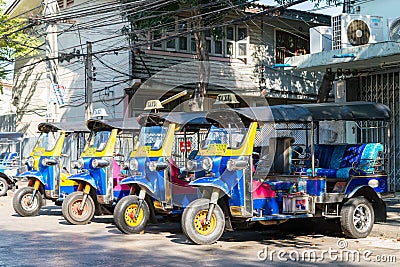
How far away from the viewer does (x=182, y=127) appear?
12625 millimetres

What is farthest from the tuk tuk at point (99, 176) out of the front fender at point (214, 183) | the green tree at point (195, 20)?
the green tree at point (195, 20)

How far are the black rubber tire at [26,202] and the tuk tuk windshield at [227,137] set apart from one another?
578cm

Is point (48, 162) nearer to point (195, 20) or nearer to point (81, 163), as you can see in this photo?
point (81, 163)

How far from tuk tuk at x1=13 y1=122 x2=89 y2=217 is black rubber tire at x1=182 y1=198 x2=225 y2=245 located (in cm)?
483

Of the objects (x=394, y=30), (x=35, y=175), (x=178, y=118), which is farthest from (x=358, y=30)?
(x=35, y=175)

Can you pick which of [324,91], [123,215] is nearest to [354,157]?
[123,215]

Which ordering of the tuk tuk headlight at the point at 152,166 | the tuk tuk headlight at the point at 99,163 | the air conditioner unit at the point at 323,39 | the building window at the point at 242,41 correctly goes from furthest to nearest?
the building window at the point at 242,41 < the air conditioner unit at the point at 323,39 < the tuk tuk headlight at the point at 99,163 < the tuk tuk headlight at the point at 152,166

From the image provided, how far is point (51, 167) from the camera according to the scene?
15.0 m

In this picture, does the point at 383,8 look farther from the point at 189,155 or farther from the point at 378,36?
the point at 189,155

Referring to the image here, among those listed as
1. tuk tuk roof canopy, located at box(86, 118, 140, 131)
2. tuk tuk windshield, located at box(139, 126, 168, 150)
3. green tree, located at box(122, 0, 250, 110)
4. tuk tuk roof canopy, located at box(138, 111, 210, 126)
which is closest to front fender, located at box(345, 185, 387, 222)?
tuk tuk roof canopy, located at box(138, 111, 210, 126)

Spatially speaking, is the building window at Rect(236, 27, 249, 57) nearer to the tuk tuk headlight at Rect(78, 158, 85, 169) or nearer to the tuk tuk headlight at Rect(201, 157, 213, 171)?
the tuk tuk headlight at Rect(78, 158, 85, 169)

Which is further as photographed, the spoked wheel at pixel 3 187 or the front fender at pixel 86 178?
the spoked wheel at pixel 3 187

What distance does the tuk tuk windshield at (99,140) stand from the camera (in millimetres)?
13720

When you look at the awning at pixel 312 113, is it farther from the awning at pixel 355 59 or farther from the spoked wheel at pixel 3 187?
the spoked wheel at pixel 3 187
